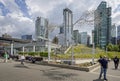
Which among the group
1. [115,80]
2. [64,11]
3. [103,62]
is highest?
[64,11]

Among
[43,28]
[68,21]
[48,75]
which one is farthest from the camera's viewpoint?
[43,28]

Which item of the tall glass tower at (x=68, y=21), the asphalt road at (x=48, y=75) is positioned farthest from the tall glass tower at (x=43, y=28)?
the asphalt road at (x=48, y=75)

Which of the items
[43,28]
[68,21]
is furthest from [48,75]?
[43,28]

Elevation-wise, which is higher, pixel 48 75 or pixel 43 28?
pixel 43 28

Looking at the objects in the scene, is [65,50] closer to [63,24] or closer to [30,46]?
[30,46]

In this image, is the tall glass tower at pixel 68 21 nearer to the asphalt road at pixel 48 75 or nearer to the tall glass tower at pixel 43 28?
the tall glass tower at pixel 43 28

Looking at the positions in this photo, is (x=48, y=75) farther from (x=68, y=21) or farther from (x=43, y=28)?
(x=43, y=28)

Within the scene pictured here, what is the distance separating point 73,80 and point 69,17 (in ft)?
62.6

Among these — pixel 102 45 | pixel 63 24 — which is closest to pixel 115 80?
pixel 63 24

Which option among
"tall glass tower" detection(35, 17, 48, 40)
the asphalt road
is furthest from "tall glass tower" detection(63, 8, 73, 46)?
the asphalt road

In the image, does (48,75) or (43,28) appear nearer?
(48,75)

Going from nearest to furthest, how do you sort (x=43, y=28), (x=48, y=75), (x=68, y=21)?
1. (x=48, y=75)
2. (x=68, y=21)
3. (x=43, y=28)

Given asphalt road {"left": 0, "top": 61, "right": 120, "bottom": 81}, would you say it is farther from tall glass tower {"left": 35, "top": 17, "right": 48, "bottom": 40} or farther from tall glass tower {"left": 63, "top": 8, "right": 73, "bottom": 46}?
tall glass tower {"left": 35, "top": 17, "right": 48, "bottom": 40}

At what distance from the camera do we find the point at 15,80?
556 inches
